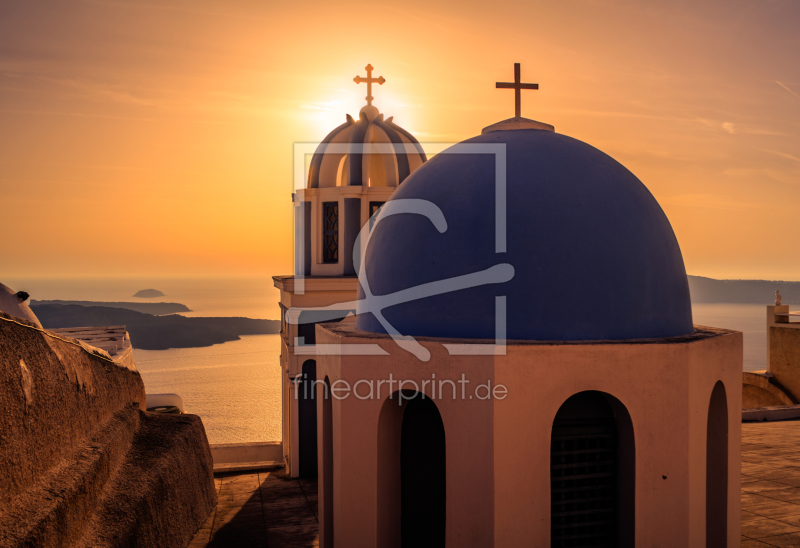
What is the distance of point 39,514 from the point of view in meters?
6.12

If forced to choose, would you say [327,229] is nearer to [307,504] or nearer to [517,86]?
[307,504]

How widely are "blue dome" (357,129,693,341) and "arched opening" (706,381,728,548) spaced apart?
3.08 ft

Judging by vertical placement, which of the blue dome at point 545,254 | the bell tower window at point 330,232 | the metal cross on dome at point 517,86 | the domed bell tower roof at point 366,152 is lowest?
the blue dome at point 545,254

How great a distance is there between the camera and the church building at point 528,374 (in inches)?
253

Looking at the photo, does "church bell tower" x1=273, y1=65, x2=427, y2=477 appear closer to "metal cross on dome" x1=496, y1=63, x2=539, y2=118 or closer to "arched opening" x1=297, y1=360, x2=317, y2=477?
"arched opening" x1=297, y1=360, x2=317, y2=477

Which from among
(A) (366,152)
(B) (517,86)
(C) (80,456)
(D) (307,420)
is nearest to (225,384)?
(D) (307,420)

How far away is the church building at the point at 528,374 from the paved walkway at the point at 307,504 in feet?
9.88

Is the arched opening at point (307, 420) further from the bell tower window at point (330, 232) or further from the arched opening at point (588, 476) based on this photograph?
the arched opening at point (588, 476)

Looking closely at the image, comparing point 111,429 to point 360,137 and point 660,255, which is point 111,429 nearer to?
point 660,255

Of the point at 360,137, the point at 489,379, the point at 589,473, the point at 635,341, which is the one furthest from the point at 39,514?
the point at 360,137

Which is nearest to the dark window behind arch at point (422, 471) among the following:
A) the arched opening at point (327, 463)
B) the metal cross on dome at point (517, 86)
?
the arched opening at point (327, 463)

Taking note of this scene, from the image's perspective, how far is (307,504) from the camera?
13.8 m

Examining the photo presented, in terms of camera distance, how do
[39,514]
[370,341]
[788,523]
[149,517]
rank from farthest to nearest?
[788,523], [149,517], [370,341], [39,514]

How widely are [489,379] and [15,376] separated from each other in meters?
4.27
